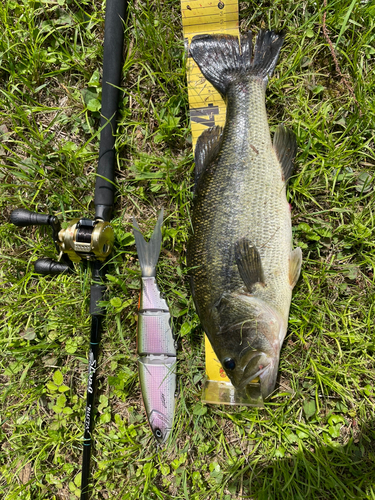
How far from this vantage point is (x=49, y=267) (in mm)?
2666

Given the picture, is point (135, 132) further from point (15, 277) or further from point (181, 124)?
point (15, 277)

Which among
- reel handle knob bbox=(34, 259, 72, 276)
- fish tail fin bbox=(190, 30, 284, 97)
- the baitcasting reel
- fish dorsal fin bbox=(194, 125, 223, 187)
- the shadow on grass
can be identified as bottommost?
the shadow on grass

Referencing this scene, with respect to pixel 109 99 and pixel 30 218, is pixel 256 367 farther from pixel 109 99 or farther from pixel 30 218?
pixel 109 99

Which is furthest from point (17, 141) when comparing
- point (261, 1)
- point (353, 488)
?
point (353, 488)

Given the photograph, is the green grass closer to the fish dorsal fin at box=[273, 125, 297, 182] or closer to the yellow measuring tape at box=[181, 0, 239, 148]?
the yellow measuring tape at box=[181, 0, 239, 148]

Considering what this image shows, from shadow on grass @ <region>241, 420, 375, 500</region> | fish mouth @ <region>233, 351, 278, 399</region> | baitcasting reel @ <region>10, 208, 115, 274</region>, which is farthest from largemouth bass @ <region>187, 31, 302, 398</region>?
shadow on grass @ <region>241, 420, 375, 500</region>

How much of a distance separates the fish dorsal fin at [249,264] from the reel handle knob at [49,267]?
1.49 m

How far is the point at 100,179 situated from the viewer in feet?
8.32

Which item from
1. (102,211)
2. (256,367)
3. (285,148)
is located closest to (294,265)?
(256,367)

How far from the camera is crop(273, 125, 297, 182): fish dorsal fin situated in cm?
226

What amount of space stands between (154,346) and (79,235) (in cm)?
102

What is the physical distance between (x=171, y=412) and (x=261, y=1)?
329 centimetres

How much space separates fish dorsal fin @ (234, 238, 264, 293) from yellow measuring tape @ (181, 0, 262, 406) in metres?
0.68

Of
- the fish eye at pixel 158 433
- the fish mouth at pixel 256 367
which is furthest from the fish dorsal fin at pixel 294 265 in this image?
the fish eye at pixel 158 433
